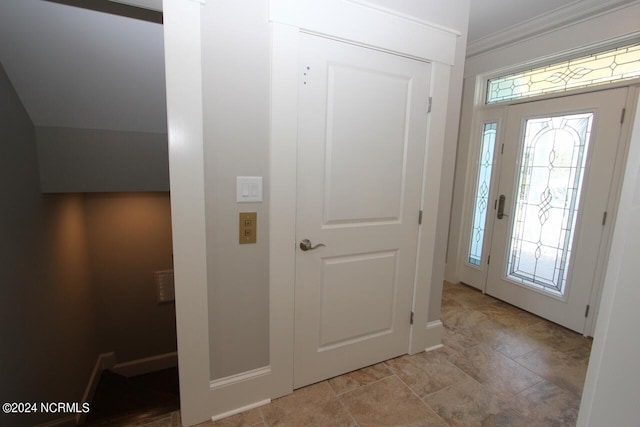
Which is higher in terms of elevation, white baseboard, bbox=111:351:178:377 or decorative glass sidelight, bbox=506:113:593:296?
decorative glass sidelight, bbox=506:113:593:296

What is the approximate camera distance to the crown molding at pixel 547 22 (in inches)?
88.8

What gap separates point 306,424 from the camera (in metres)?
1.58

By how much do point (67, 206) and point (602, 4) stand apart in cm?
454

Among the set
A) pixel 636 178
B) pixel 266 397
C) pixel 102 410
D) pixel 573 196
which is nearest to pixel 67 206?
pixel 102 410

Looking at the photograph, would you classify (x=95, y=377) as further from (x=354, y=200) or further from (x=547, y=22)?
(x=547, y=22)

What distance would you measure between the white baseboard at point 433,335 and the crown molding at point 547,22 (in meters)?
2.73

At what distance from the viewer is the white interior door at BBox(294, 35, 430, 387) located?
1.64 m

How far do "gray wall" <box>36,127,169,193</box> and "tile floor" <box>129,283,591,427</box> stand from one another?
164 centimetres

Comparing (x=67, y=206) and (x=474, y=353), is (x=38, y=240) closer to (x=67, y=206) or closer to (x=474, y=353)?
(x=67, y=206)

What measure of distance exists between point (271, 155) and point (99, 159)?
1436mm

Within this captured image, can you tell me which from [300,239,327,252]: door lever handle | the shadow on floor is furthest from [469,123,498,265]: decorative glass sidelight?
the shadow on floor

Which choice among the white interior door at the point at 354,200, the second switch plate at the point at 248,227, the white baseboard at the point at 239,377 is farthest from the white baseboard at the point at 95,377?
the second switch plate at the point at 248,227

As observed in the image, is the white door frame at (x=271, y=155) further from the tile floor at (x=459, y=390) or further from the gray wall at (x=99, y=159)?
the gray wall at (x=99, y=159)

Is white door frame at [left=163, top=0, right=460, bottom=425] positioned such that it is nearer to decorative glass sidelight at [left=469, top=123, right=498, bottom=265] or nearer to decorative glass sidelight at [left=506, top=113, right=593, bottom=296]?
decorative glass sidelight at [left=506, top=113, right=593, bottom=296]
